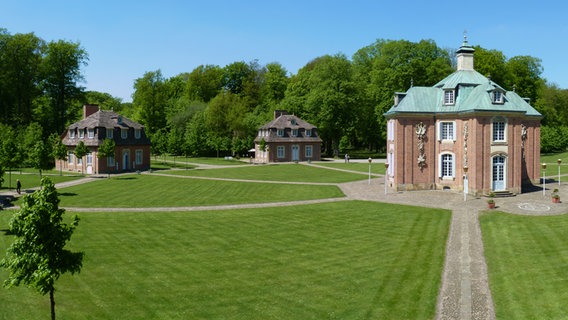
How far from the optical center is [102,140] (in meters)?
59.5

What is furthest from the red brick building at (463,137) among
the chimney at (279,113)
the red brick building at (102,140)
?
the chimney at (279,113)

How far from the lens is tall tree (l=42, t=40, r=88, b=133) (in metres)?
75.3

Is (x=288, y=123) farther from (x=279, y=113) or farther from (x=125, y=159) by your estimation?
(x=125, y=159)

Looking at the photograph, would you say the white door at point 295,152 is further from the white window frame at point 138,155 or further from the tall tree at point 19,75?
the tall tree at point 19,75

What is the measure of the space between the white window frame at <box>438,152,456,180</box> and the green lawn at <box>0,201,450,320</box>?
500 inches

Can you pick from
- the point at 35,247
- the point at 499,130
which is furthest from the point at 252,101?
the point at 35,247

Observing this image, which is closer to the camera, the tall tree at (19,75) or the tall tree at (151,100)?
the tall tree at (19,75)

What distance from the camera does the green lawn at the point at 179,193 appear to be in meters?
36.2

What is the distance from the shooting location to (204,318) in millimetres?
14297

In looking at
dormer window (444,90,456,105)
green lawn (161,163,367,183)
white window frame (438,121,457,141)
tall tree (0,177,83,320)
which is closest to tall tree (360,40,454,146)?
green lawn (161,163,367,183)

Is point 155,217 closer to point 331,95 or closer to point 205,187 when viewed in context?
point 205,187

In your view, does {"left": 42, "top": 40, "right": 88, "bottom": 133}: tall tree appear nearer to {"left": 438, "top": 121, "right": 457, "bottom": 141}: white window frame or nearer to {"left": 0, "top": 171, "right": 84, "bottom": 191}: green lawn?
{"left": 0, "top": 171, "right": 84, "bottom": 191}: green lawn

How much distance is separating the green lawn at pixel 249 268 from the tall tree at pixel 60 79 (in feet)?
178

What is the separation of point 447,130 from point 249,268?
29.3m
